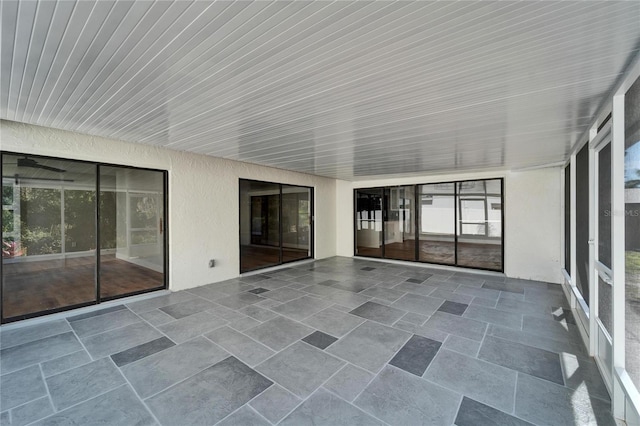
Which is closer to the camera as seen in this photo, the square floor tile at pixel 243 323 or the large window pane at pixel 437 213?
the square floor tile at pixel 243 323

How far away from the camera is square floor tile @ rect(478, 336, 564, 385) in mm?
2322

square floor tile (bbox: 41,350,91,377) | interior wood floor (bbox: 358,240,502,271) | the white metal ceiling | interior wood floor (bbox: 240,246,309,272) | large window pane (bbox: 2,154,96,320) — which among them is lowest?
square floor tile (bbox: 41,350,91,377)

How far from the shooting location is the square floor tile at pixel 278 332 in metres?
2.84

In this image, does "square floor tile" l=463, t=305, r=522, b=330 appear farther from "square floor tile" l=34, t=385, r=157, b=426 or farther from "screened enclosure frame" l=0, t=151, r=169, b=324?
"screened enclosure frame" l=0, t=151, r=169, b=324

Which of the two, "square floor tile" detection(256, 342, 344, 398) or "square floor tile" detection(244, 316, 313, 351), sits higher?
"square floor tile" detection(244, 316, 313, 351)

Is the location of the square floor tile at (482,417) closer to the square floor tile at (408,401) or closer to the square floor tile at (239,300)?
the square floor tile at (408,401)

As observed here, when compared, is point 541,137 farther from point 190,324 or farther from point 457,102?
point 190,324

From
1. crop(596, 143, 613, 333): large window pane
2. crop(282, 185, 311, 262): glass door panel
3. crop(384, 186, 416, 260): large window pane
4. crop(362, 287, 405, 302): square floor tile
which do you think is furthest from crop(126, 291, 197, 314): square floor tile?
crop(384, 186, 416, 260): large window pane

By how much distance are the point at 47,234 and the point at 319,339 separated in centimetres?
536

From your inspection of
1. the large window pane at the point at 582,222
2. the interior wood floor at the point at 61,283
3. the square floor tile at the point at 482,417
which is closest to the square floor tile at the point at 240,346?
the square floor tile at the point at 482,417

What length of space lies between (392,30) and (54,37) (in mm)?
1962

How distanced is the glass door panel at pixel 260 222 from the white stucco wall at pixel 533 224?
5800 mm

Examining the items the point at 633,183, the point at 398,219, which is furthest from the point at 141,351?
the point at 398,219

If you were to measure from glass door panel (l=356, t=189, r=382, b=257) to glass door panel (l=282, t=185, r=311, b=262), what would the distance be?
5.14ft
